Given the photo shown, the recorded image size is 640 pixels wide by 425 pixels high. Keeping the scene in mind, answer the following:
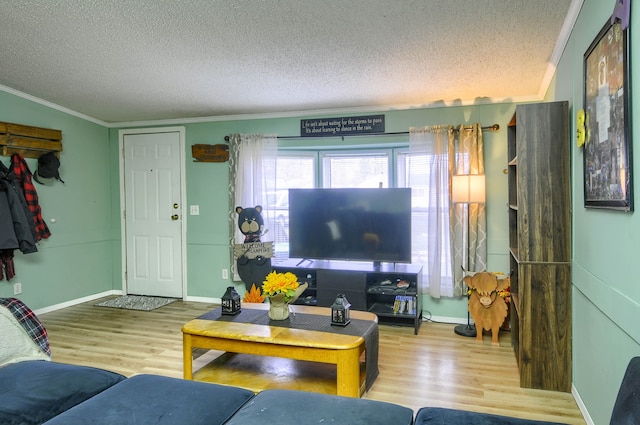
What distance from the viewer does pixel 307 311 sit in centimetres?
300

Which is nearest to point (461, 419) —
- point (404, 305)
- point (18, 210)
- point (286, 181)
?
point (404, 305)

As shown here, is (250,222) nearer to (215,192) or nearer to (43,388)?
(215,192)

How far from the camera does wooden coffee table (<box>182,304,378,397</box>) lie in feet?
7.71

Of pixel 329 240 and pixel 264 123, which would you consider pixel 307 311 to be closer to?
pixel 329 240

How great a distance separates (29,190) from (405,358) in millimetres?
3985

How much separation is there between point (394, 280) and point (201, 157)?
2652 mm

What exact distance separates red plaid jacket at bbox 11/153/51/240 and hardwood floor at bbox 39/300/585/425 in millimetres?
926

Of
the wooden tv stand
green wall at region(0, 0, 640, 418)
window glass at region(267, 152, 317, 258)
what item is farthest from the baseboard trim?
the wooden tv stand

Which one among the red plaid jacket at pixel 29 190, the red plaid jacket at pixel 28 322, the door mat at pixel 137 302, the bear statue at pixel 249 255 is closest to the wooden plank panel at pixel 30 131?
the red plaid jacket at pixel 29 190

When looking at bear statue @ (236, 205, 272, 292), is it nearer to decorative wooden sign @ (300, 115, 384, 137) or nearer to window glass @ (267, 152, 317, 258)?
window glass @ (267, 152, 317, 258)

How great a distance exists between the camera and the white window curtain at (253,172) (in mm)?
4621

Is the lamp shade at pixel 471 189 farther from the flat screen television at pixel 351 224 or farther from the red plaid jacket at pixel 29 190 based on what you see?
the red plaid jacket at pixel 29 190

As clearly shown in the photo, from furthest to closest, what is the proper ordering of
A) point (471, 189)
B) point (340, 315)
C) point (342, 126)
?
1. point (342, 126)
2. point (471, 189)
3. point (340, 315)

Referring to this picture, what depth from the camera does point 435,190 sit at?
4.08m
